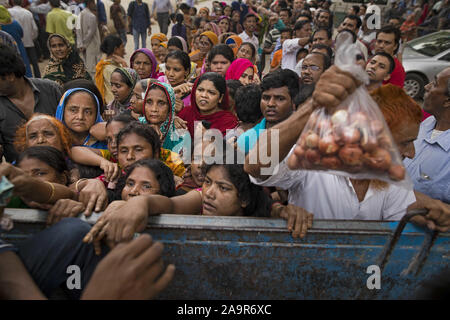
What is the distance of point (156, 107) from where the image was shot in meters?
2.84

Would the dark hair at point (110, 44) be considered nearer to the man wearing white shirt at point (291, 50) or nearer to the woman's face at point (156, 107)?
the woman's face at point (156, 107)

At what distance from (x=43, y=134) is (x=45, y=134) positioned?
0.01 meters

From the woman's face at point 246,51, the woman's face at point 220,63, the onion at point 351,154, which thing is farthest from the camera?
the woman's face at point 246,51

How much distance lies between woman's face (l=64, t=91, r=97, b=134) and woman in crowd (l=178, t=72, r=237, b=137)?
3.35ft

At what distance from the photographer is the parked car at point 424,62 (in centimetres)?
748

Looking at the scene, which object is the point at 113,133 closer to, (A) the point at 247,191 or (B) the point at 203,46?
(A) the point at 247,191

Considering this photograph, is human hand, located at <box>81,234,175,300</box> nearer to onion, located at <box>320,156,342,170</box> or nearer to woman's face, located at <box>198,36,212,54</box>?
onion, located at <box>320,156,342,170</box>

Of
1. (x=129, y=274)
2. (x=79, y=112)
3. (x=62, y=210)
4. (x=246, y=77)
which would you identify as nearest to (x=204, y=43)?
(x=246, y=77)

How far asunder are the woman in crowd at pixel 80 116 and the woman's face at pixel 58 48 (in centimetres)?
209

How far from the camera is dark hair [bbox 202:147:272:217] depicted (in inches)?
69.6

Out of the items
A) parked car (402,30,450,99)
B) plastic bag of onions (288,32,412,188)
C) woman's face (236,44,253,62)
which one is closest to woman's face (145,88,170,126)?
plastic bag of onions (288,32,412,188)

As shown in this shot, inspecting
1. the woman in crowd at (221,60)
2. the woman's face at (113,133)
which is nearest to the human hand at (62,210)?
the woman's face at (113,133)

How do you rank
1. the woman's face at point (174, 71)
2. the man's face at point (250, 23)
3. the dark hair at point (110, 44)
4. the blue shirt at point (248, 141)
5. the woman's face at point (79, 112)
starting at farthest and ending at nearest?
1. the man's face at point (250, 23)
2. the dark hair at point (110, 44)
3. the woman's face at point (174, 71)
4. the woman's face at point (79, 112)
5. the blue shirt at point (248, 141)

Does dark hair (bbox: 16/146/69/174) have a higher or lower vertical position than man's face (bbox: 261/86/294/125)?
lower
